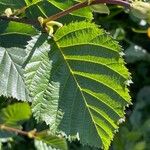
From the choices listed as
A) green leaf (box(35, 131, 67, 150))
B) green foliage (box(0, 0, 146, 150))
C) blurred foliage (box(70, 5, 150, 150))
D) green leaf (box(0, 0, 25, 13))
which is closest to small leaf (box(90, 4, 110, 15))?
green foliage (box(0, 0, 146, 150))

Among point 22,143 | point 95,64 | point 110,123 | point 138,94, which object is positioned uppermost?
point 95,64

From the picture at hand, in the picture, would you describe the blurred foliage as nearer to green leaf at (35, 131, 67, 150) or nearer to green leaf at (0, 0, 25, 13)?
green leaf at (0, 0, 25, 13)

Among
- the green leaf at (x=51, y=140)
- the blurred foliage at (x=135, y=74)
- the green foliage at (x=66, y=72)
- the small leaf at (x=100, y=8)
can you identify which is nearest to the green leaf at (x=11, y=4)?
the green foliage at (x=66, y=72)

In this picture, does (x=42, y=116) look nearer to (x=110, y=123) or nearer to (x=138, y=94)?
(x=110, y=123)

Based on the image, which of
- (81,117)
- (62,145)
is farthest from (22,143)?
(62,145)

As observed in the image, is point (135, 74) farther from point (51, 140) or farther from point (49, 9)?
point (51, 140)

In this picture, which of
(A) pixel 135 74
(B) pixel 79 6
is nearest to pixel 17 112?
(B) pixel 79 6
